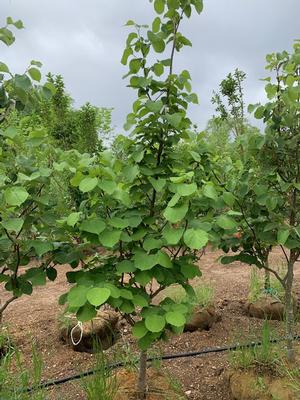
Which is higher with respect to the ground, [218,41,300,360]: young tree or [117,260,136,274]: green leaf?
[218,41,300,360]: young tree

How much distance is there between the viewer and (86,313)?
1.83 m

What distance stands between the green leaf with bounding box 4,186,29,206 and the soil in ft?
4.78

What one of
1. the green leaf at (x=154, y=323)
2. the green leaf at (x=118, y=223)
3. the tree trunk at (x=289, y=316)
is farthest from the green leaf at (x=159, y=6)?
the tree trunk at (x=289, y=316)

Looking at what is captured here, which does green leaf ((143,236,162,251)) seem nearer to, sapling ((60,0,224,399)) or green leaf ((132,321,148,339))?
sapling ((60,0,224,399))

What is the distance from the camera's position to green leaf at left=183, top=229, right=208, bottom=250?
166cm

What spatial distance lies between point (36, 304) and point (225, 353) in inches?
89.6

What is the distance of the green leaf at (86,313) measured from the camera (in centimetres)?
182

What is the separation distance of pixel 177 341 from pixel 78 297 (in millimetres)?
2044

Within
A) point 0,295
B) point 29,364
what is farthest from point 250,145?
point 0,295

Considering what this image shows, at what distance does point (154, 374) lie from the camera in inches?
107

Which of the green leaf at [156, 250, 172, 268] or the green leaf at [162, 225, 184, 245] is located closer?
the green leaf at [162, 225, 184, 245]

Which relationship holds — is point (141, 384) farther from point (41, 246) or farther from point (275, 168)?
point (275, 168)

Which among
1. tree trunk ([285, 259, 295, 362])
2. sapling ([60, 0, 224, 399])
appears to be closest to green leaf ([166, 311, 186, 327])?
sapling ([60, 0, 224, 399])

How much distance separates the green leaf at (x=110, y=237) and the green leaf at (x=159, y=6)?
1.10m
